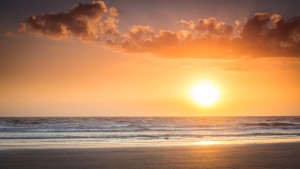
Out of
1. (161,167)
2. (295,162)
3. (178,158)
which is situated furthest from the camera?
(178,158)

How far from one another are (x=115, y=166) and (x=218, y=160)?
Result: 13.2 ft

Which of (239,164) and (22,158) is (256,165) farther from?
(22,158)

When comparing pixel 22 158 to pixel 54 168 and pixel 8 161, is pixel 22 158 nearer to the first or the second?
pixel 8 161

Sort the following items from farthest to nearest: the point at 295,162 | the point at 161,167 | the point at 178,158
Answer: the point at 178,158 < the point at 295,162 < the point at 161,167

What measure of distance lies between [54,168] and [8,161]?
2932 mm

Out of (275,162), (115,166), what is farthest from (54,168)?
(275,162)

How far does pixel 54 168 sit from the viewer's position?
12.1m

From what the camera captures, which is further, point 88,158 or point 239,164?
point 88,158

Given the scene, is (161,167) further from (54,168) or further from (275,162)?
(275,162)

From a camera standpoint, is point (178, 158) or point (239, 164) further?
point (178, 158)

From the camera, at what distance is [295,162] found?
43.4ft

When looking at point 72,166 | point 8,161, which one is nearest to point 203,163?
point 72,166

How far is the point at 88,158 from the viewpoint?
14.8 metres

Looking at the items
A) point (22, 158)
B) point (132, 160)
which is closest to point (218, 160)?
point (132, 160)
